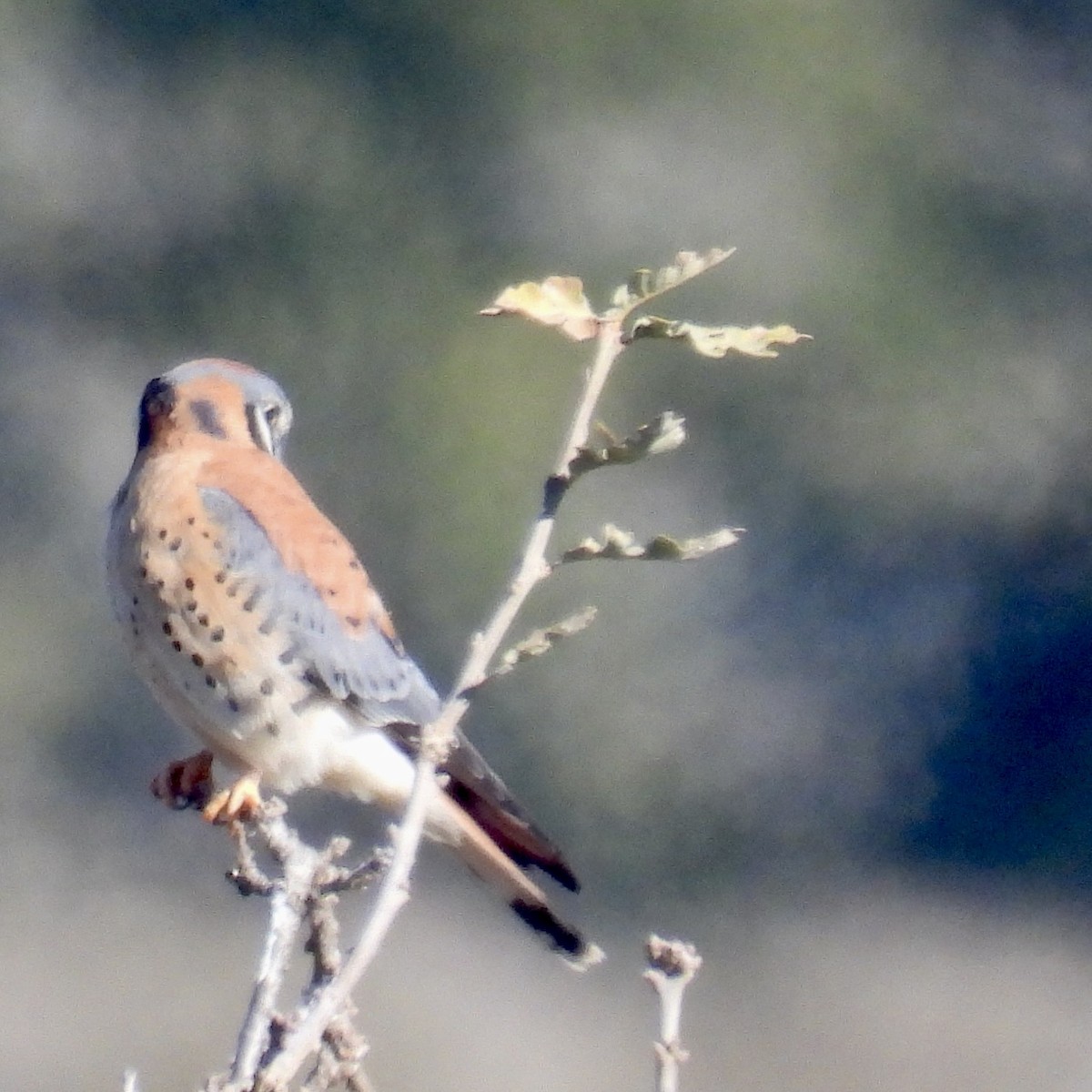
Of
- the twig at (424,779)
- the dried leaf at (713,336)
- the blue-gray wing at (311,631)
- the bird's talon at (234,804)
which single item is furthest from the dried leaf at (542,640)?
the blue-gray wing at (311,631)

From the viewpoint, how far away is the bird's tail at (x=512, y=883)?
2.97m

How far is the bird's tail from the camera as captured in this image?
297 centimetres

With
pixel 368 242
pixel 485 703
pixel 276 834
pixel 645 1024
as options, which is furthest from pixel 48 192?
pixel 276 834

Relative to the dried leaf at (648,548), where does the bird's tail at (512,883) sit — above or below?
above

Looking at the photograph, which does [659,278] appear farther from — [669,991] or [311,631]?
[311,631]

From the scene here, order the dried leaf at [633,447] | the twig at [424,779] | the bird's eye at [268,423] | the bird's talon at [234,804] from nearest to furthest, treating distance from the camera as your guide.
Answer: the twig at [424,779], the dried leaf at [633,447], the bird's talon at [234,804], the bird's eye at [268,423]

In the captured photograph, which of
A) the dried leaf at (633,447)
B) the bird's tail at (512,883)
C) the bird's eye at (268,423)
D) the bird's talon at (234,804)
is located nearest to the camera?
the dried leaf at (633,447)

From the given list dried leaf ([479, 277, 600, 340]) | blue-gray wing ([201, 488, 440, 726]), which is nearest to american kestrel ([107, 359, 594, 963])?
blue-gray wing ([201, 488, 440, 726])

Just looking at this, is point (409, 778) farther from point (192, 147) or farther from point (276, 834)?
point (192, 147)

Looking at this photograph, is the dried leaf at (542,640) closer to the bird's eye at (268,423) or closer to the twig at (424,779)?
the twig at (424,779)

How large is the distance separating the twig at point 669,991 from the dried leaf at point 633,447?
1.10ft

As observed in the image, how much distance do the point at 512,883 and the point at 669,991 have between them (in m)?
1.43

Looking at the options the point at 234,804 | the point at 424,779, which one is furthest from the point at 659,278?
the point at 234,804

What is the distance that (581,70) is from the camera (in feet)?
36.9
